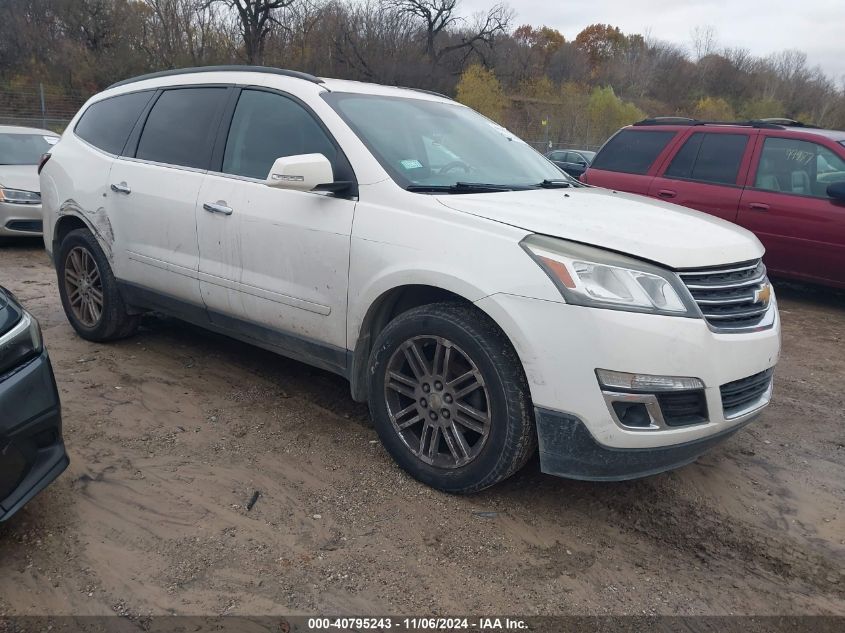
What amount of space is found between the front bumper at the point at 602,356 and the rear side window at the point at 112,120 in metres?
3.20

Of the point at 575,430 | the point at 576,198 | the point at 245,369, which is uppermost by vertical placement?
the point at 576,198

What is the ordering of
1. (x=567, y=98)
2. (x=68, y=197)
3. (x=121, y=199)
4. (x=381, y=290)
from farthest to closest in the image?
1. (x=567, y=98)
2. (x=68, y=197)
3. (x=121, y=199)
4. (x=381, y=290)

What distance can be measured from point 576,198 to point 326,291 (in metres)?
1.38

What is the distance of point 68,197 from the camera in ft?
15.9

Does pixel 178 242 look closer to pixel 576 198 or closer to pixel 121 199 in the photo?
pixel 121 199

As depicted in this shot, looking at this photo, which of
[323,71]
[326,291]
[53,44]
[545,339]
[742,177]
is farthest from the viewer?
[323,71]

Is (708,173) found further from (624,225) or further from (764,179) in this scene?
(624,225)

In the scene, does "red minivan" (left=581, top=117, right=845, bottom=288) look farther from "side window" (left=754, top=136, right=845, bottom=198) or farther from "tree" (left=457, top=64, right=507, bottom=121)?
"tree" (left=457, top=64, right=507, bottom=121)

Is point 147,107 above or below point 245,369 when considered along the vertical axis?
above

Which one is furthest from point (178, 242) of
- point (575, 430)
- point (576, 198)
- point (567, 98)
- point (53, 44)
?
point (567, 98)

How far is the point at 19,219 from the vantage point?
867cm

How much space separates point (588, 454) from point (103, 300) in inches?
143

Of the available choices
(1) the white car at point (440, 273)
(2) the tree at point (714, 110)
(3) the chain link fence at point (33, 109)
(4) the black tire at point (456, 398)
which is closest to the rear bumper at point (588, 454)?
(1) the white car at point (440, 273)

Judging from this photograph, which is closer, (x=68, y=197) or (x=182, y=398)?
(x=182, y=398)
